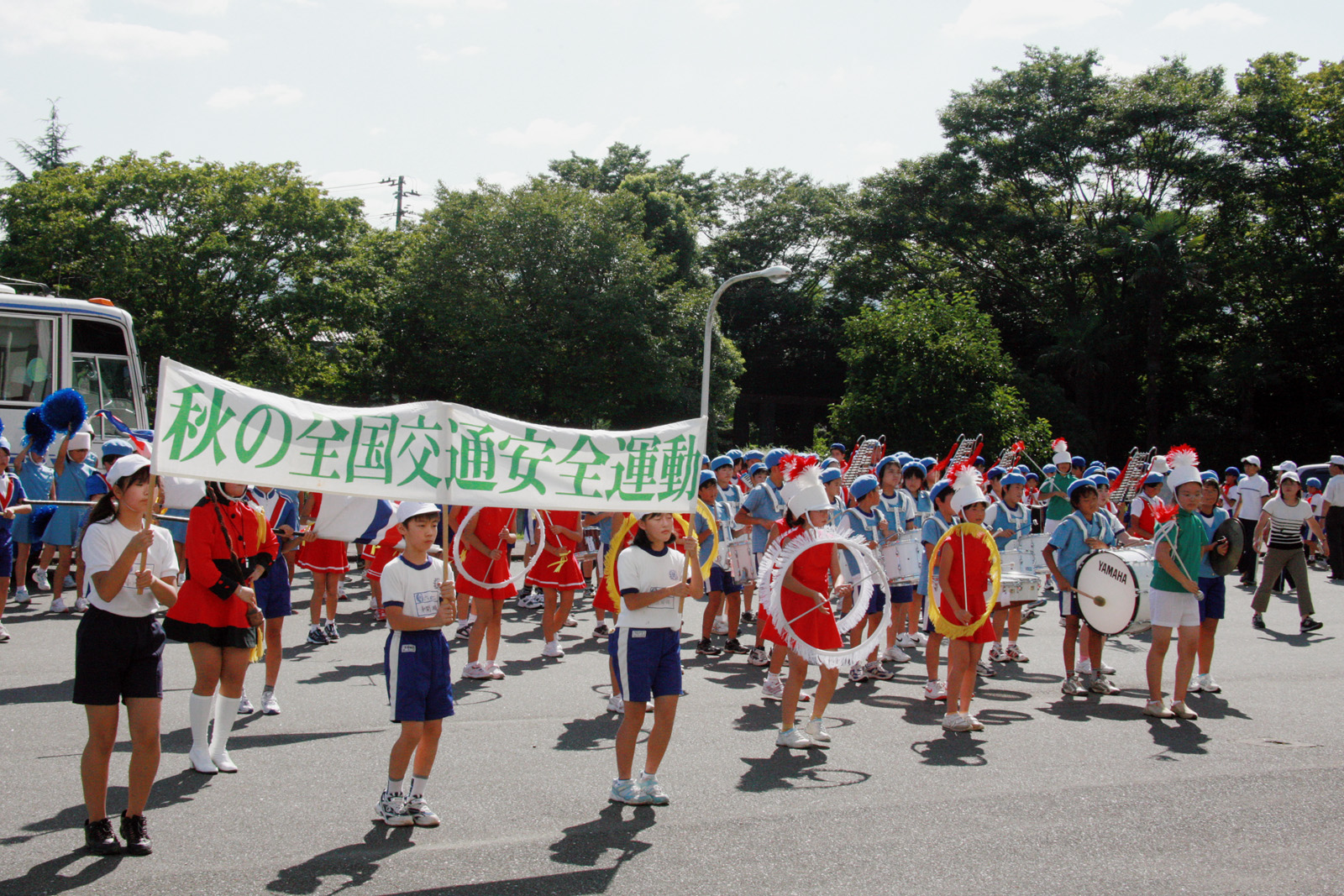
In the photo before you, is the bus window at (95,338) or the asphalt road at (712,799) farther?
the bus window at (95,338)

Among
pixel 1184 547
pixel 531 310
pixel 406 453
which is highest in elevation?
pixel 531 310

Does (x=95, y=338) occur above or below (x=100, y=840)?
above

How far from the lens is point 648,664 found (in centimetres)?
562

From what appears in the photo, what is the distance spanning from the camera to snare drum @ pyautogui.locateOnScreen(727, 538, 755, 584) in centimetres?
1046

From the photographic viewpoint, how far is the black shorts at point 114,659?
467 centimetres

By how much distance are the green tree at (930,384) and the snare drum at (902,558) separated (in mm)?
19973

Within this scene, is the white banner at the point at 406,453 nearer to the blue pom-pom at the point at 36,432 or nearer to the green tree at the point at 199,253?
the blue pom-pom at the point at 36,432

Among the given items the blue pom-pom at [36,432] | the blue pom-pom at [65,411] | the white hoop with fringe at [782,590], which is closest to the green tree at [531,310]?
the blue pom-pom at [36,432]

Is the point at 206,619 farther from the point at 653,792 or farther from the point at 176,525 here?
the point at 176,525

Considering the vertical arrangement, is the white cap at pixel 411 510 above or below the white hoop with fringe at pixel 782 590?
above

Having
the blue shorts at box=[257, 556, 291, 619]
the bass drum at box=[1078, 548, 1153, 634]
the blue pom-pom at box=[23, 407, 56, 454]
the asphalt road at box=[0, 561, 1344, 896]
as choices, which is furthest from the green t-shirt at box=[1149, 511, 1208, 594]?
the blue pom-pom at box=[23, 407, 56, 454]

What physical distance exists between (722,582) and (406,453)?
582cm

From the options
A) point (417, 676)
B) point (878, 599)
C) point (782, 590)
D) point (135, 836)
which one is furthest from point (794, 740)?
point (135, 836)

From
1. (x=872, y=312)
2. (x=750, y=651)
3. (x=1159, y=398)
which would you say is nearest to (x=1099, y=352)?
(x=1159, y=398)
